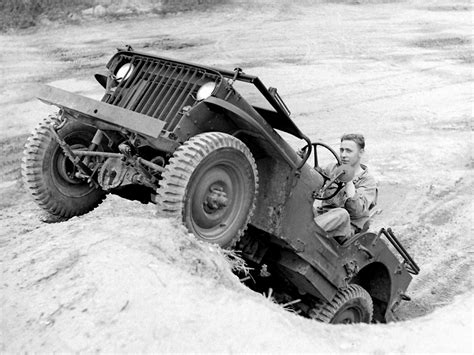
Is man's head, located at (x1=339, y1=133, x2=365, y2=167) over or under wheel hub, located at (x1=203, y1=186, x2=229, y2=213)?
over

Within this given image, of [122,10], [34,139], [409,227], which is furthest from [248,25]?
[34,139]

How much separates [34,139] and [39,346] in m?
2.09

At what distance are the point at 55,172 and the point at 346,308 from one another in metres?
3.04

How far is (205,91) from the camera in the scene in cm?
459

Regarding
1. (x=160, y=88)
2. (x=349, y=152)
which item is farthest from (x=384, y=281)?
(x=160, y=88)

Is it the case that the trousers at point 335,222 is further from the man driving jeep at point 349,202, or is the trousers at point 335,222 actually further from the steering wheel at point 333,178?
the steering wheel at point 333,178

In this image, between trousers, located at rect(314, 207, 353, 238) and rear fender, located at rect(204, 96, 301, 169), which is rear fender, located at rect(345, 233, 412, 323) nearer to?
trousers, located at rect(314, 207, 353, 238)

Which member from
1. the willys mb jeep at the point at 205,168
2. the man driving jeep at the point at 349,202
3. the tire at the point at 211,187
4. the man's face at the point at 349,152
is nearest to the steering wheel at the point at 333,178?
the willys mb jeep at the point at 205,168

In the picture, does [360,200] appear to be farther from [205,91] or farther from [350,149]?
[205,91]

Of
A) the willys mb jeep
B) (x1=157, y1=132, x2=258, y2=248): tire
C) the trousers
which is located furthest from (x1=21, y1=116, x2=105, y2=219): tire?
the trousers

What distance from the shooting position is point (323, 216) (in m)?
5.56

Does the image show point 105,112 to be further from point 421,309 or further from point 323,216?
point 421,309

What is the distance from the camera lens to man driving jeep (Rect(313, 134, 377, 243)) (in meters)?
5.57

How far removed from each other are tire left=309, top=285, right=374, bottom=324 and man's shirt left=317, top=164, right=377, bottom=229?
26.7 inches
